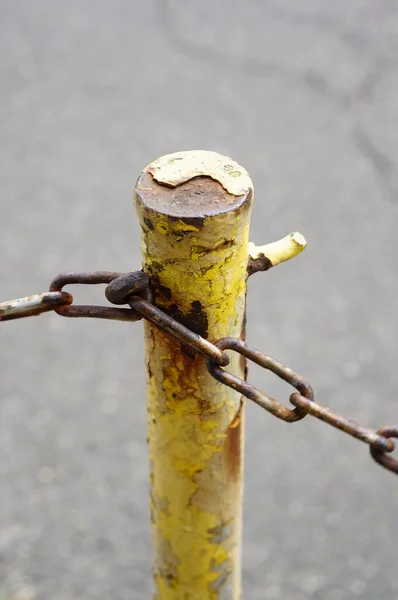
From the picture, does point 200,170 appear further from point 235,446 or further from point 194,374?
point 235,446

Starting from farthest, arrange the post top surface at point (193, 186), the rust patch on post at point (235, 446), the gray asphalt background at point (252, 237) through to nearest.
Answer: the gray asphalt background at point (252, 237) < the rust patch on post at point (235, 446) < the post top surface at point (193, 186)

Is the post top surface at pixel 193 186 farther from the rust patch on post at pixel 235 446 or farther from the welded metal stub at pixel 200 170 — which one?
the rust patch on post at pixel 235 446

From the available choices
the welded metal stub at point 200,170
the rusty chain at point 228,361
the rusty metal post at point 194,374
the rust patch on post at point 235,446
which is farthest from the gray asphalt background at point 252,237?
the welded metal stub at point 200,170

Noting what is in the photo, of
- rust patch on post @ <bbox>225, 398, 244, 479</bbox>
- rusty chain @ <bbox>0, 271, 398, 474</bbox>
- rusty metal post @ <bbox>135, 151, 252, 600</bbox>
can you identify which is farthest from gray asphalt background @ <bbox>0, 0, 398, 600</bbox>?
rusty chain @ <bbox>0, 271, 398, 474</bbox>

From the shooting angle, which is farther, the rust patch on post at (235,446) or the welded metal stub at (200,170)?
the rust patch on post at (235,446)

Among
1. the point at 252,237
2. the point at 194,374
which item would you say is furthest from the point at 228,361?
the point at 252,237

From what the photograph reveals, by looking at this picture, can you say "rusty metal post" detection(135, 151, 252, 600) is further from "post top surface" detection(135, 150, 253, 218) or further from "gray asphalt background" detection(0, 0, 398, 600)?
"gray asphalt background" detection(0, 0, 398, 600)

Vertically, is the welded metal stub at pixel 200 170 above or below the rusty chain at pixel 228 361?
above
